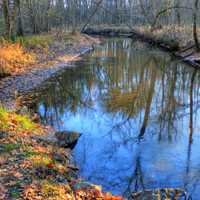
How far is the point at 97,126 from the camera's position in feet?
34.6

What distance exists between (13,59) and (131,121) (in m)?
9.03

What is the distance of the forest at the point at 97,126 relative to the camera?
6348 mm

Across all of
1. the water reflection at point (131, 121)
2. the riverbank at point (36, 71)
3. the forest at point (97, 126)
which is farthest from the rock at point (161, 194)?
the riverbank at point (36, 71)

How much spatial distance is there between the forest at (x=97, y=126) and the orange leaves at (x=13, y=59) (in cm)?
6

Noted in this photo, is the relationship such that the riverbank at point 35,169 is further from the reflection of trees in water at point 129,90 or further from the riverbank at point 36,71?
the riverbank at point 36,71

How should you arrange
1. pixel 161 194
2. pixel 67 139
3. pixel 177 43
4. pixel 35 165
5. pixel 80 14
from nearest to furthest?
pixel 161 194 < pixel 35 165 < pixel 67 139 < pixel 177 43 < pixel 80 14

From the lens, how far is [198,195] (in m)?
6.55

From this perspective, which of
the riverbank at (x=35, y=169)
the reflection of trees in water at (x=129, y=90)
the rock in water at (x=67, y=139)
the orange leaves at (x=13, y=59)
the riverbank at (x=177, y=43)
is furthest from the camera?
the riverbank at (x=177, y=43)

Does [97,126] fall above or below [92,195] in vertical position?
below

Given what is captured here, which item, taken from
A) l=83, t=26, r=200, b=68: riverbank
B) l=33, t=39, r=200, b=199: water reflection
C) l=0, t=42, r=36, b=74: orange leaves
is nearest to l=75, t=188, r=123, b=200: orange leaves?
l=33, t=39, r=200, b=199: water reflection

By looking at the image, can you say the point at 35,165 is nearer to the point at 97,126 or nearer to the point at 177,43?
the point at 97,126

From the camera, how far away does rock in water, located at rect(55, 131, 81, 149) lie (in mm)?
8809

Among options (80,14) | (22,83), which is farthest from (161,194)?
(80,14)

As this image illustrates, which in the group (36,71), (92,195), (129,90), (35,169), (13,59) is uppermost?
(13,59)
